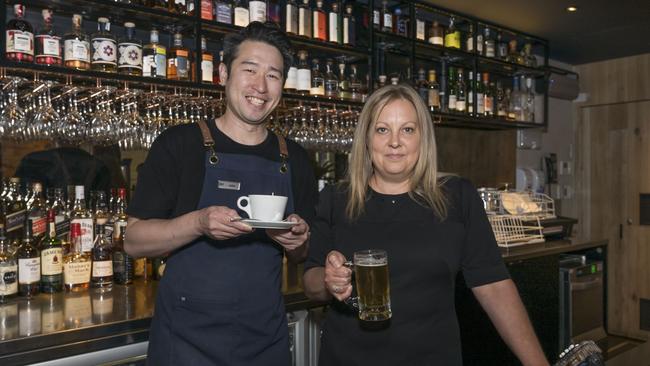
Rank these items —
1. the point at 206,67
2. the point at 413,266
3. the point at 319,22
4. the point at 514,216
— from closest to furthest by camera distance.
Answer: the point at 413,266, the point at 206,67, the point at 319,22, the point at 514,216

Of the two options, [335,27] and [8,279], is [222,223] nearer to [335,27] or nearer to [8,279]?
[8,279]

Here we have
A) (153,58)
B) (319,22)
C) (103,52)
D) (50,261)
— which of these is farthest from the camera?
(319,22)

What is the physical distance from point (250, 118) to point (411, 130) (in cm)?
43

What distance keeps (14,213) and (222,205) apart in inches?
49.9

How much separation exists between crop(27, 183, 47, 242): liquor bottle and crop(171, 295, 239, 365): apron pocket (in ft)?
3.69

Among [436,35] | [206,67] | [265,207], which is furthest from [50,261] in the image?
[436,35]

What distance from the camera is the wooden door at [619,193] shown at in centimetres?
496

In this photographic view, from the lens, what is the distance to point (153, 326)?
156 cm

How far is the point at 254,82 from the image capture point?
4.83ft

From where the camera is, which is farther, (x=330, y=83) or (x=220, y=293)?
(x=330, y=83)

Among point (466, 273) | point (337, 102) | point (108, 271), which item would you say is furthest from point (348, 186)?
point (337, 102)

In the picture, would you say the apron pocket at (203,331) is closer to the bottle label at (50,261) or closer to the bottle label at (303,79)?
the bottle label at (50,261)

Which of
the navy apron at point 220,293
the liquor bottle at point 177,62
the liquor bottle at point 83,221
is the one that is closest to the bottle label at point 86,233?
the liquor bottle at point 83,221

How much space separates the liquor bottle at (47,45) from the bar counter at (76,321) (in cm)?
95
